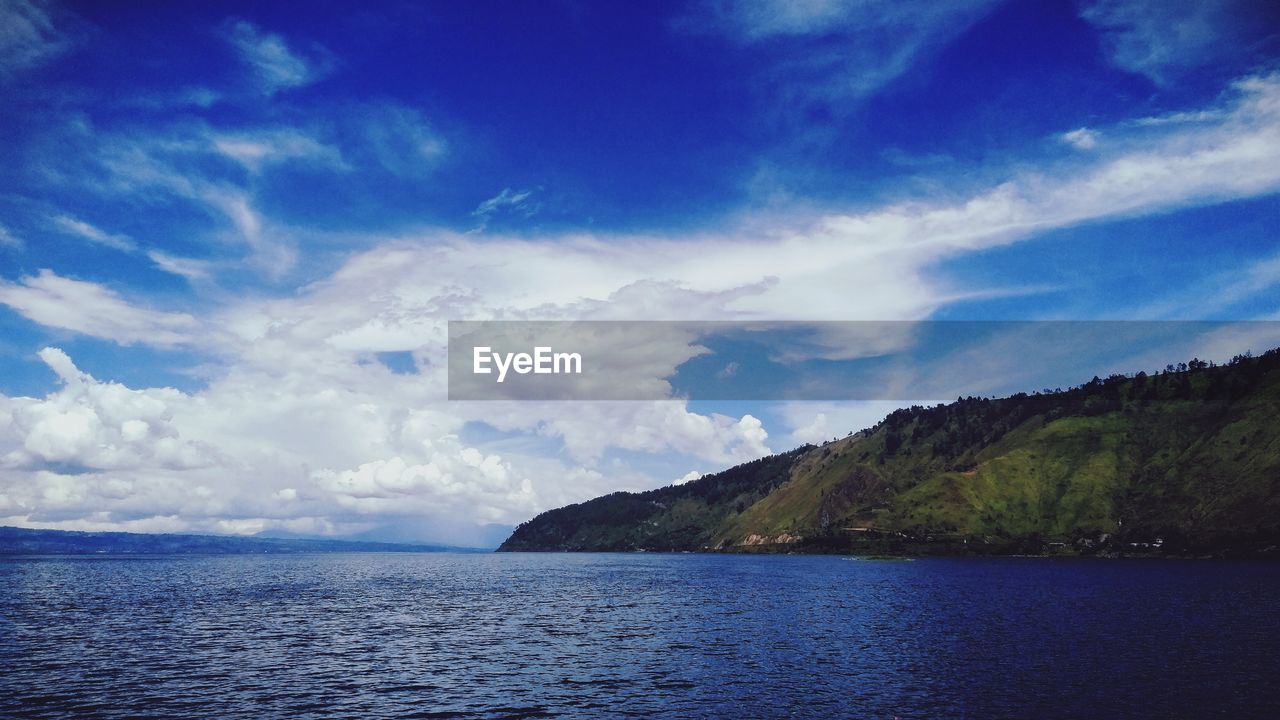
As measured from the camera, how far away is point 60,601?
500 feet

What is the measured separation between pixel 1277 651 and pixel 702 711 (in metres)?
73.3

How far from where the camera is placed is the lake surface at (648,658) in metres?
60.9

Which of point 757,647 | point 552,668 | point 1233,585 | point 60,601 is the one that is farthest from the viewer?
point 1233,585

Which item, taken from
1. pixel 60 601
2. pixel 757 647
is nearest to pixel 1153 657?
pixel 757 647

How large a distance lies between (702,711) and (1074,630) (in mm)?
72462

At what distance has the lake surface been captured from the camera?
200 feet

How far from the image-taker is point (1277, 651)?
276ft

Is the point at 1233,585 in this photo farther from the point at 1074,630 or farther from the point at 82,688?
the point at 82,688

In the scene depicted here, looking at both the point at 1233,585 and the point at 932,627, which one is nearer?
the point at 932,627

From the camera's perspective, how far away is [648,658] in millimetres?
83438

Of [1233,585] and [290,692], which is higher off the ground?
[290,692]

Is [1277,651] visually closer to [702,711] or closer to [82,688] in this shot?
[702,711]

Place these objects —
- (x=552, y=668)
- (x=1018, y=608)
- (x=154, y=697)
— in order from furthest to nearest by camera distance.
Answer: (x=1018, y=608), (x=552, y=668), (x=154, y=697)

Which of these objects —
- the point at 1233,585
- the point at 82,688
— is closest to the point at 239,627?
the point at 82,688
